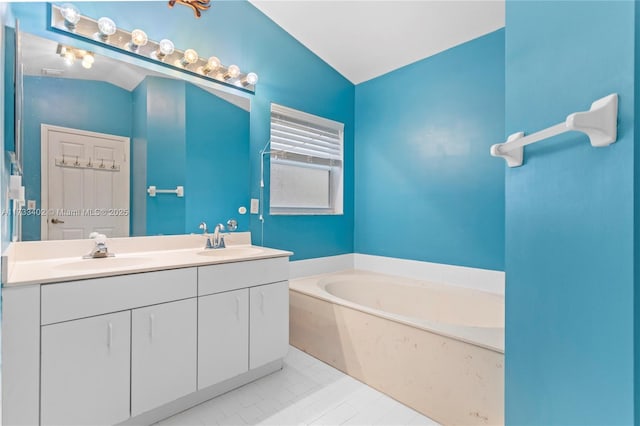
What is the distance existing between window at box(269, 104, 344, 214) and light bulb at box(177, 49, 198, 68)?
27.6 inches

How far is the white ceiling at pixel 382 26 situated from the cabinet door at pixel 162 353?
229cm

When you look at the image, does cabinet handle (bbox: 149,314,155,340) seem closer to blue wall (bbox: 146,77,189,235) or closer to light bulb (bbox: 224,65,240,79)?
blue wall (bbox: 146,77,189,235)

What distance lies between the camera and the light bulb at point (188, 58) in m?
2.05

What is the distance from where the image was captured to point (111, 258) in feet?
5.47

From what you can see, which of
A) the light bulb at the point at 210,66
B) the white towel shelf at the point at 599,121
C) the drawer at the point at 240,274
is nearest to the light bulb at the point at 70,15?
the light bulb at the point at 210,66

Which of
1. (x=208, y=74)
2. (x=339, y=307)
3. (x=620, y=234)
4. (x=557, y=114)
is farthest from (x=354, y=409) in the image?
(x=208, y=74)

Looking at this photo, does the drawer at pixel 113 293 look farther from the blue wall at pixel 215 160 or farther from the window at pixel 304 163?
the window at pixel 304 163

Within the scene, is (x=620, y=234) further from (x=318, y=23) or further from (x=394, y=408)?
(x=318, y=23)

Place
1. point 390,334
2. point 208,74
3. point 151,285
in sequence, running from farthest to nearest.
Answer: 1. point 208,74
2. point 390,334
3. point 151,285

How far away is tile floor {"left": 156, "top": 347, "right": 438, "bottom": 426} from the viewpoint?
1.58m

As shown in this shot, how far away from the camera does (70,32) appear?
65.4 inches

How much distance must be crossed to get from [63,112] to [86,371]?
1322 millimetres

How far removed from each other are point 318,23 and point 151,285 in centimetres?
232

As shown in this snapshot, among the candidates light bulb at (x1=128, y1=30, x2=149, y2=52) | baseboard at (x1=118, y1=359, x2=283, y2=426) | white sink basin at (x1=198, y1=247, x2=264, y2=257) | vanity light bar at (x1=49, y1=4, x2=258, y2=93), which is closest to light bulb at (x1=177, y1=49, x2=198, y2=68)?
vanity light bar at (x1=49, y1=4, x2=258, y2=93)
